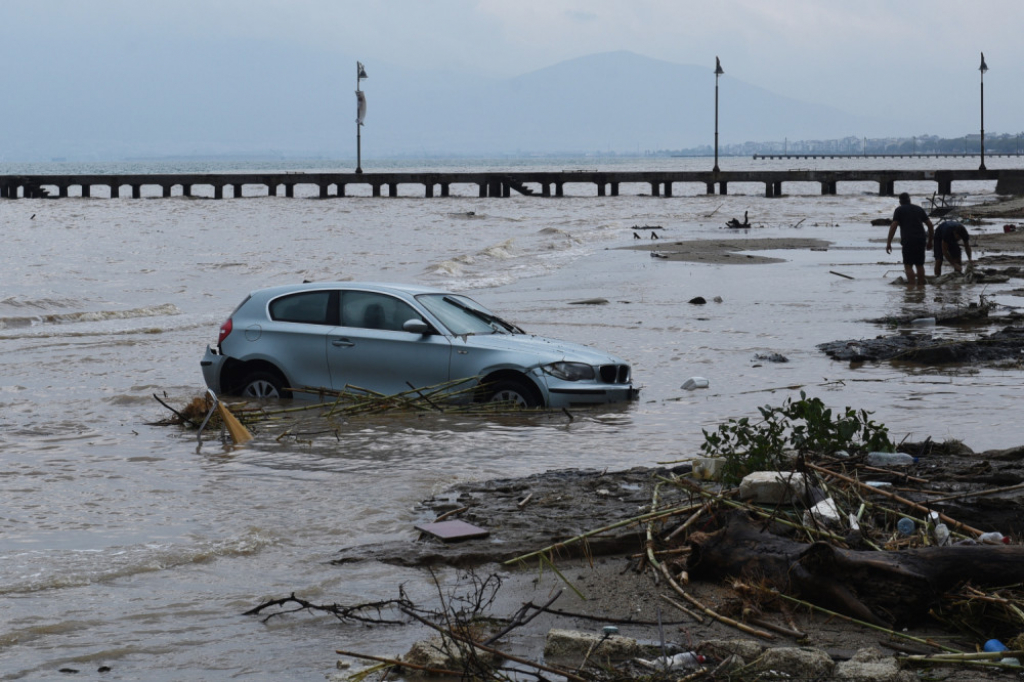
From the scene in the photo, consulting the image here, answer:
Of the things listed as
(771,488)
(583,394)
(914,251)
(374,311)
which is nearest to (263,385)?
(374,311)

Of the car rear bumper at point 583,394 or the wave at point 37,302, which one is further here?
the wave at point 37,302

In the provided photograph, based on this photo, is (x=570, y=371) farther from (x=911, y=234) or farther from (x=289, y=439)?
(x=911, y=234)

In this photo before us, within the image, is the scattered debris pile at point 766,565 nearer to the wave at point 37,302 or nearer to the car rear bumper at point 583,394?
the car rear bumper at point 583,394

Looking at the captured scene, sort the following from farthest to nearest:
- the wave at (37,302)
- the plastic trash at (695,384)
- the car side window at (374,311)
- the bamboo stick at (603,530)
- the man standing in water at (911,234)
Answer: the wave at (37,302)
the man standing in water at (911,234)
the plastic trash at (695,384)
the car side window at (374,311)
the bamboo stick at (603,530)

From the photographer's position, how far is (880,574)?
16.7 feet

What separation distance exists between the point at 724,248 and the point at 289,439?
87.7 ft

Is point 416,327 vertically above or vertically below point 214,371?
above

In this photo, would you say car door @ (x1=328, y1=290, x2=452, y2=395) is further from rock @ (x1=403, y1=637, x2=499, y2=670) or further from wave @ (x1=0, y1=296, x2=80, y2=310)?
wave @ (x1=0, y1=296, x2=80, y2=310)

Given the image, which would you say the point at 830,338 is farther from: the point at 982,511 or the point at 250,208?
the point at 250,208

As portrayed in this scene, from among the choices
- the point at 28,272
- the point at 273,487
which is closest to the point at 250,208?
the point at 28,272

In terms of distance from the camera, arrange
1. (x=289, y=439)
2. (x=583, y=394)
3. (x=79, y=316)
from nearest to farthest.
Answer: (x=289, y=439), (x=583, y=394), (x=79, y=316)

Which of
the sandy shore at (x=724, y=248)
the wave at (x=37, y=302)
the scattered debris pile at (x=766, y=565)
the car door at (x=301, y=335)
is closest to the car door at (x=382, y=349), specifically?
the car door at (x=301, y=335)

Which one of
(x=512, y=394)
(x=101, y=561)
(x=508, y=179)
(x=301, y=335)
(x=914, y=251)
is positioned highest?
(x=508, y=179)

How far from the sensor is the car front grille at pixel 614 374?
11.4 meters
